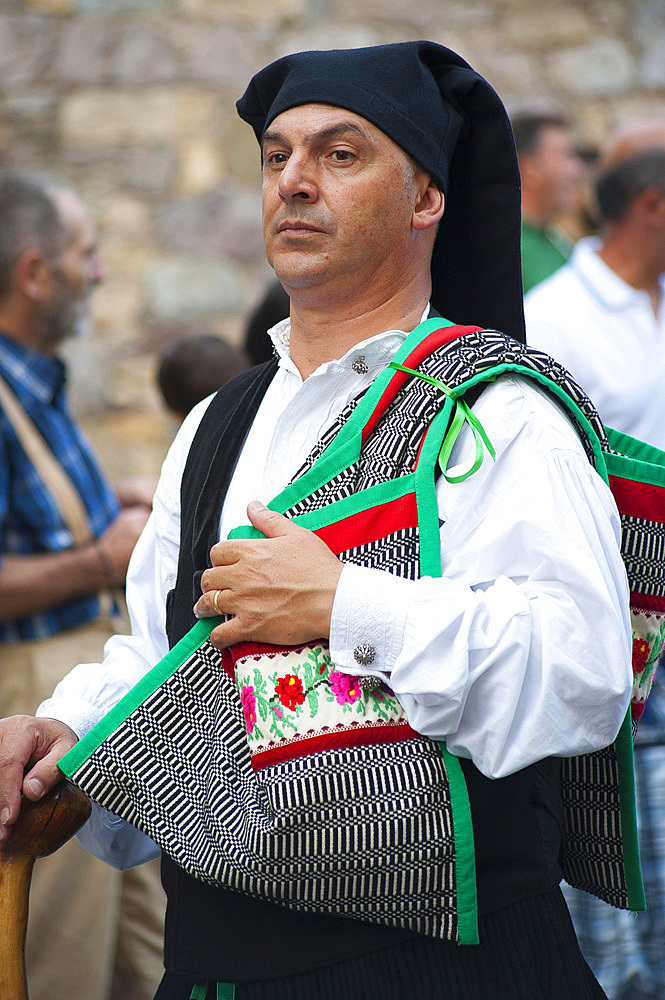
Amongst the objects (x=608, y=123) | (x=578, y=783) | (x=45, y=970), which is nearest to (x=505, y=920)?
(x=578, y=783)

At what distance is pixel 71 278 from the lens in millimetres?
3574

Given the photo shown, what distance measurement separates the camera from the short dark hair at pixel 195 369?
317cm

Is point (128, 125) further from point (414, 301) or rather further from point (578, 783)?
point (578, 783)

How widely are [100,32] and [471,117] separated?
12.6ft

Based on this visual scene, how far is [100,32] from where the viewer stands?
5.11 metres

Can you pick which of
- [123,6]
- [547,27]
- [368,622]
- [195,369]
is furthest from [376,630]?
[547,27]

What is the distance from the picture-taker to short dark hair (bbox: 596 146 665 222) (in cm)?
352

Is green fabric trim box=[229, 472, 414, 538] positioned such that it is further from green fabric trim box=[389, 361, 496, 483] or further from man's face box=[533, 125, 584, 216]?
man's face box=[533, 125, 584, 216]

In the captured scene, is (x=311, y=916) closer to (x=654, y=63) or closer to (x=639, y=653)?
(x=639, y=653)

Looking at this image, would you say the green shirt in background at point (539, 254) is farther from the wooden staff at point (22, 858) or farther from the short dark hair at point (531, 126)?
the wooden staff at point (22, 858)

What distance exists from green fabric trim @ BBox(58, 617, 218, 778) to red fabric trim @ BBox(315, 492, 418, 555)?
0.72 ft

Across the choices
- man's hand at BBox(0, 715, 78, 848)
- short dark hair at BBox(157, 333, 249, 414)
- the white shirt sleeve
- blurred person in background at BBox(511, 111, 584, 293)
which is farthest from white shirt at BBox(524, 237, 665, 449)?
man's hand at BBox(0, 715, 78, 848)

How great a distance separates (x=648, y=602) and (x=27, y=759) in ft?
3.17

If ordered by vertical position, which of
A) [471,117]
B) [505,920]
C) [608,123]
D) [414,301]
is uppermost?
[608,123]
